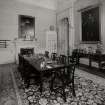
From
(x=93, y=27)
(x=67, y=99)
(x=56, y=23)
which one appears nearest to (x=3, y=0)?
(x=56, y=23)

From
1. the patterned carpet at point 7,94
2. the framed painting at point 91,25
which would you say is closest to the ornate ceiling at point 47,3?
the framed painting at point 91,25

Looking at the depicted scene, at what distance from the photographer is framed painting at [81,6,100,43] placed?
4803mm

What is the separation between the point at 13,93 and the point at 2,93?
11.4 inches

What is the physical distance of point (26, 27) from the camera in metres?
6.64

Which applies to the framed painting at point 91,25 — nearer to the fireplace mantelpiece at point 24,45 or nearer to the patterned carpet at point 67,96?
the patterned carpet at point 67,96

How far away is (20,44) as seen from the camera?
21.3ft

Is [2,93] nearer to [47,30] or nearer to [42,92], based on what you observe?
[42,92]

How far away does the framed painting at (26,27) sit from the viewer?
21.3 ft

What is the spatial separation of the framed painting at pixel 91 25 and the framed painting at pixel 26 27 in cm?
333

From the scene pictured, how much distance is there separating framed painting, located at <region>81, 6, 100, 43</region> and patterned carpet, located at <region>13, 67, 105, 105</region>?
2736mm

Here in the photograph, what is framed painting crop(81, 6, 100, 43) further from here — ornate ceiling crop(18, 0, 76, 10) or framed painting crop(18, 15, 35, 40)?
framed painting crop(18, 15, 35, 40)

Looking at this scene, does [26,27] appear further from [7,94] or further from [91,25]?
[7,94]

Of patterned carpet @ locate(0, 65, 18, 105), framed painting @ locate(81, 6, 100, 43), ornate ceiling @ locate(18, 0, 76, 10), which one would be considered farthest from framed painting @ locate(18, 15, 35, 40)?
patterned carpet @ locate(0, 65, 18, 105)

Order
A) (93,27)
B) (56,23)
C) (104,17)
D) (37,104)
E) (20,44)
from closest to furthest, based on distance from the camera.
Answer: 1. (37,104)
2. (104,17)
3. (93,27)
4. (20,44)
5. (56,23)
